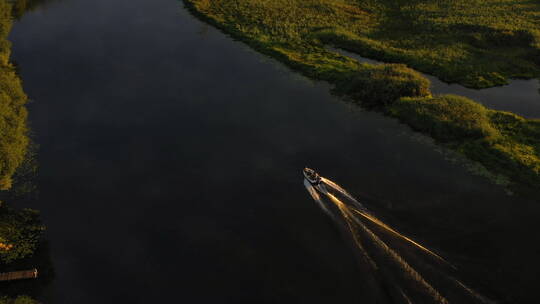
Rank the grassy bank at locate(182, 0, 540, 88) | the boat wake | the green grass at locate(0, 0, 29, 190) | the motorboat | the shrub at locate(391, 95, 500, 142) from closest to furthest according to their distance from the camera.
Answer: the boat wake, the motorboat, the green grass at locate(0, 0, 29, 190), the shrub at locate(391, 95, 500, 142), the grassy bank at locate(182, 0, 540, 88)

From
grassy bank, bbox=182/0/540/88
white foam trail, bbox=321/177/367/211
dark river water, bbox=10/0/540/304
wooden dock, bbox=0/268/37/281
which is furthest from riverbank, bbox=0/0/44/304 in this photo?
grassy bank, bbox=182/0/540/88

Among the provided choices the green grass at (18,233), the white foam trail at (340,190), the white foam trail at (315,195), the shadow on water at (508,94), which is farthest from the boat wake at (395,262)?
the shadow on water at (508,94)

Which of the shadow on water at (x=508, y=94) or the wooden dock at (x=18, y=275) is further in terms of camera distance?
the shadow on water at (x=508, y=94)

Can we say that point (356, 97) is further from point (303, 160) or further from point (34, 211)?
point (34, 211)

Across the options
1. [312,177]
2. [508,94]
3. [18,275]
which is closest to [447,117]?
[508,94]

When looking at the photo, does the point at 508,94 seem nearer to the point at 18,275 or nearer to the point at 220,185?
the point at 220,185

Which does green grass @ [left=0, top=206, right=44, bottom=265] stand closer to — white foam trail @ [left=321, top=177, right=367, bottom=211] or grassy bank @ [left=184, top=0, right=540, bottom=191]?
white foam trail @ [left=321, top=177, right=367, bottom=211]

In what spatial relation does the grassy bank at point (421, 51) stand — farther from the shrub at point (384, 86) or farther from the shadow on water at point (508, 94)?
the shadow on water at point (508, 94)
